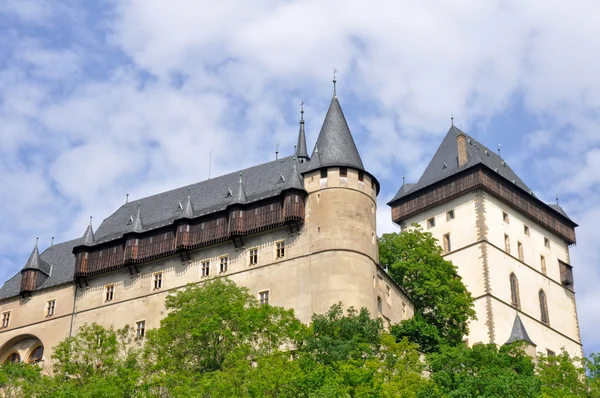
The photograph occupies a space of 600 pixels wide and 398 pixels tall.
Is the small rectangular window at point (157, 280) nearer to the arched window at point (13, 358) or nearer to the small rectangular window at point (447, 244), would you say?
the arched window at point (13, 358)

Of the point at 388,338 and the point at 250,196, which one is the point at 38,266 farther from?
the point at 388,338

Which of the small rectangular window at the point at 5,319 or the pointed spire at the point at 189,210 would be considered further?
the small rectangular window at the point at 5,319

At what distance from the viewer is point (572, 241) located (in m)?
77.6

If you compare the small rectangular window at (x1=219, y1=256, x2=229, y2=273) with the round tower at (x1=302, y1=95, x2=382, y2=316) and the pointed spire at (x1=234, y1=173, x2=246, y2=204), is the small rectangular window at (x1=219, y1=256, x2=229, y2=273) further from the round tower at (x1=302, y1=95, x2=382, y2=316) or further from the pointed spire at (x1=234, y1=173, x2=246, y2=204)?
the round tower at (x1=302, y1=95, x2=382, y2=316)

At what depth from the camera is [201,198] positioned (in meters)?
64.5

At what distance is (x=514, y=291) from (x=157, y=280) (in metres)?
22.8

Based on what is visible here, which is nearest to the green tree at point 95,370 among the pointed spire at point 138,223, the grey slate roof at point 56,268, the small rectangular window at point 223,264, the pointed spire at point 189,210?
the small rectangular window at point 223,264

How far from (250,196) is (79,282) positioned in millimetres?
11050

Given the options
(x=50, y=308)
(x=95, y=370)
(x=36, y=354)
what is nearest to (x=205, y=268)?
(x=50, y=308)

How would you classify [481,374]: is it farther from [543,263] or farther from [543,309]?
[543,263]

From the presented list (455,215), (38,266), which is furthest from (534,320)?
(38,266)

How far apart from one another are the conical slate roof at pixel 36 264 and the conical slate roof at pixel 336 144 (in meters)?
18.4

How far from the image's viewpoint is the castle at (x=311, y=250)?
57531 millimetres

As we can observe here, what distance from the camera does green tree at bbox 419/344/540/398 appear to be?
149 feet
